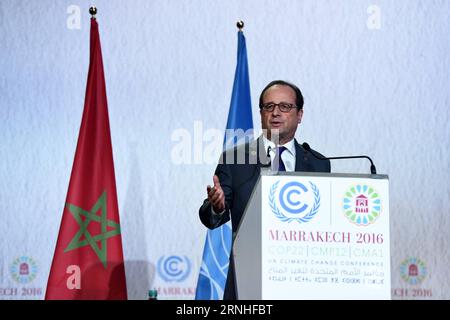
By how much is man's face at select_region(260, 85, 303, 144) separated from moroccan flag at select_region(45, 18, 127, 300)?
3.84 ft

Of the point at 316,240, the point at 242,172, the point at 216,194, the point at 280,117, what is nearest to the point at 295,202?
the point at 316,240

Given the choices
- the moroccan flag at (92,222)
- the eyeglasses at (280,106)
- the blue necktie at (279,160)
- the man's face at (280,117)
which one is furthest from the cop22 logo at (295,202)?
the moroccan flag at (92,222)

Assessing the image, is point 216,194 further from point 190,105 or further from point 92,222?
point 190,105

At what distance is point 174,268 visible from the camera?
4.42m

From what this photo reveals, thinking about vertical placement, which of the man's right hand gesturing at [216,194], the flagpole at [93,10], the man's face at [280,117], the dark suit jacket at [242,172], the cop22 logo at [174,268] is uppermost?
the flagpole at [93,10]

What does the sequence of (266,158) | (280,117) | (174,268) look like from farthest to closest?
(174,268) < (280,117) < (266,158)

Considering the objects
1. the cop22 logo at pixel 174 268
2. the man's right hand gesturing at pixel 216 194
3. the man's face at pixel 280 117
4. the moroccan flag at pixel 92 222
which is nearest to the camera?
the man's right hand gesturing at pixel 216 194

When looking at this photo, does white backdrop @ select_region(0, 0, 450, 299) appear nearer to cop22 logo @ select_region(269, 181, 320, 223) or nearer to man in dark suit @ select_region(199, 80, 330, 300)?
man in dark suit @ select_region(199, 80, 330, 300)

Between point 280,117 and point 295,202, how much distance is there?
1012 mm

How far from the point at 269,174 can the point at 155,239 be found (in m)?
2.01

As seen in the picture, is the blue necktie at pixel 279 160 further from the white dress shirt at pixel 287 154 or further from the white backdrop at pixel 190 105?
the white backdrop at pixel 190 105

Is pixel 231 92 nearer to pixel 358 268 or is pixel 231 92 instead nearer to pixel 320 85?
pixel 320 85

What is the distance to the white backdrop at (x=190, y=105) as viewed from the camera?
4.43 m
